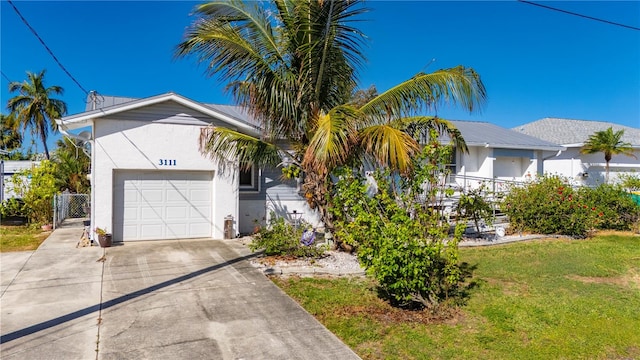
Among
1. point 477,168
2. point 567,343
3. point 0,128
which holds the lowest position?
point 567,343

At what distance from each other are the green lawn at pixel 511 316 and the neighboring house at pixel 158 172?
16.0ft

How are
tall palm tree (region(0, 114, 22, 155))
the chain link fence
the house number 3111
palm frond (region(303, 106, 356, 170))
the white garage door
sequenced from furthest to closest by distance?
1. tall palm tree (region(0, 114, 22, 155))
2. the chain link fence
3. the house number 3111
4. the white garage door
5. palm frond (region(303, 106, 356, 170))

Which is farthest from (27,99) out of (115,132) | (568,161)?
(568,161)

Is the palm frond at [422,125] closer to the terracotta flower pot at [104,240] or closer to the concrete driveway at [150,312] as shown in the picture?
the concrete driveway at [150,312]

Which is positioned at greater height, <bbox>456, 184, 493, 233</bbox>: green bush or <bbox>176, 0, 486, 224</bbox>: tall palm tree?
<bbox>176, 0, 486, 224</bbox>: tall palm tree

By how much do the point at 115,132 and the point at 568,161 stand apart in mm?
20287

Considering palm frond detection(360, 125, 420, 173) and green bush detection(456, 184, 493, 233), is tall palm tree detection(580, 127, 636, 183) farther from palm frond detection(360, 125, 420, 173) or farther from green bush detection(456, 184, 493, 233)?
palm frond detection(360, 125, 420, 173)

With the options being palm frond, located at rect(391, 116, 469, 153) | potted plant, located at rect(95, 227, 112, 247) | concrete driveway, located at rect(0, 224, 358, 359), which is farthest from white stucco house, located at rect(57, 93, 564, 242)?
palm frond, located at rect(391, 116, 469, 153)

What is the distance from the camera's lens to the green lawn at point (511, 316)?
461 cm

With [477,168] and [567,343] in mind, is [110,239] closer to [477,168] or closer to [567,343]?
[567,343]

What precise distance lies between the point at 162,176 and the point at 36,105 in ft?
79.9

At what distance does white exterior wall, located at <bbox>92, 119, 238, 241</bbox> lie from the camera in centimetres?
1032

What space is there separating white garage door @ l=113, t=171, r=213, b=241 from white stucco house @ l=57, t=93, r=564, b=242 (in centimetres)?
2

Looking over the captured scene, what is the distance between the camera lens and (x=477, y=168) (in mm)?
17766
